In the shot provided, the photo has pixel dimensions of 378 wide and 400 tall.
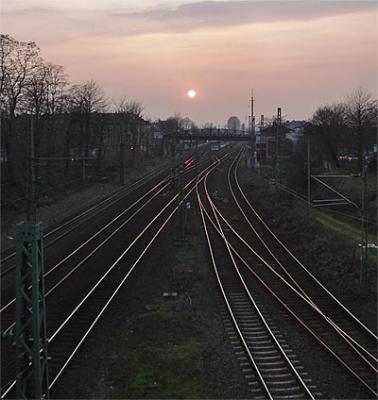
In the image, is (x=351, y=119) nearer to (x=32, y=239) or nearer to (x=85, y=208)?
(x=85, y=208)

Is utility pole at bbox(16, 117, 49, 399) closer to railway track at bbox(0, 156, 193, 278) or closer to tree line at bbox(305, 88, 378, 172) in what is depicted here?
railway track at bbox(0, 156, 193, 278)

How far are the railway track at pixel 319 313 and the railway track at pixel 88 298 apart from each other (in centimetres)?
449

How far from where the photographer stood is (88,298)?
16391 mm

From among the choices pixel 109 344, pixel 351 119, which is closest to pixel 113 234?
pixel 109 344

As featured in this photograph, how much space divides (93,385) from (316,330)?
233 inches

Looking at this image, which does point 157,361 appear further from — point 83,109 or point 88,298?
point 83,109

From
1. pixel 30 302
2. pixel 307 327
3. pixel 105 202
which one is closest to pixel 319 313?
pixel 307 327

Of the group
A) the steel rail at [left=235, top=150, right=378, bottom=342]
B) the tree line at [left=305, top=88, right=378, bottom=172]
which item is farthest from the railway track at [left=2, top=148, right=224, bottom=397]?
the tree line at [left=305, top=88, right=378, bottom=172]

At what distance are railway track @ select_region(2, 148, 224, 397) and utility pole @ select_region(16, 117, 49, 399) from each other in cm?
117

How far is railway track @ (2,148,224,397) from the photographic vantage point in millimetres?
12422

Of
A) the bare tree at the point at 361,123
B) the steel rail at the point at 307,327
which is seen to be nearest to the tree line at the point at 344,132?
the bare tree at the point at 361,123

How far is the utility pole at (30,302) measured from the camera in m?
9.37

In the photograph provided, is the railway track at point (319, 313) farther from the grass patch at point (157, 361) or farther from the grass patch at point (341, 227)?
the grass patch at point (341, 227)

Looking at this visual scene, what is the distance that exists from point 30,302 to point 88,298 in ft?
23.1
